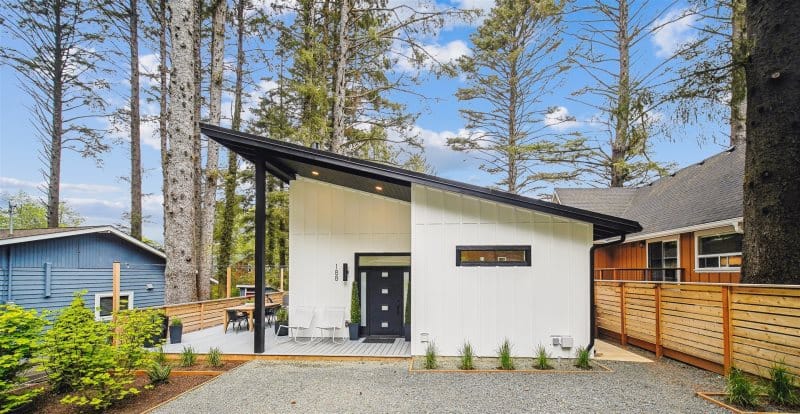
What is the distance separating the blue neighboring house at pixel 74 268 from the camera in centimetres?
851

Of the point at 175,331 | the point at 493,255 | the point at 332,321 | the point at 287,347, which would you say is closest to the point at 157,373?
the point at 287,347

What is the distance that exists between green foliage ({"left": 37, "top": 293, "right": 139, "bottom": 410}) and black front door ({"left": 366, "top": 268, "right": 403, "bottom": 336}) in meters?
4.62

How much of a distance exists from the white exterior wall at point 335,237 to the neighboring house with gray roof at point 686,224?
540cm

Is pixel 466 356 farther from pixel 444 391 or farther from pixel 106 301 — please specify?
pixel 106 301

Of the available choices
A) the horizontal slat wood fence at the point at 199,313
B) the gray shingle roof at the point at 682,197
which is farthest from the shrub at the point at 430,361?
the gray shingle roof at the point at 682,197

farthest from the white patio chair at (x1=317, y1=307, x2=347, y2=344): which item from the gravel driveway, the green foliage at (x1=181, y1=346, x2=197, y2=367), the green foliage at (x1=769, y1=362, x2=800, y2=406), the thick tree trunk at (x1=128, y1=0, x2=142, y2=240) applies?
the thick tree trunk at (x1=128, y1=0, x2=142, y2=240)

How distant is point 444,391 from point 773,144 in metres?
5.60

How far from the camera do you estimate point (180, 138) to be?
8891 mm

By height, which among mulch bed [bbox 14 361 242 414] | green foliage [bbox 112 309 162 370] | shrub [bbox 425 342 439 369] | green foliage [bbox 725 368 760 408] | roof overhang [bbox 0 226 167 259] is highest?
roof overhang [bbox 0 226 167 259]

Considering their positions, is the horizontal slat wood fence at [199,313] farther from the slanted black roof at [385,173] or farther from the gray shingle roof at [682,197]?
the gray shingle roof at [682,197]

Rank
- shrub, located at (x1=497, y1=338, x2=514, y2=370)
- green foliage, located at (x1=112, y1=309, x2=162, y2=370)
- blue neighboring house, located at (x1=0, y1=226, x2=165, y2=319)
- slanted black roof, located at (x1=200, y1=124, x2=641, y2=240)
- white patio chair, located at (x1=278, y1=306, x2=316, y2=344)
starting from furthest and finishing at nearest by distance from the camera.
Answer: white patio chair, located at (x1=278, y1=306, x2=316, y2=344) → blue neighboring house, located at (x1=0, y1=226, x2=165, y2=319) → slanted black roof, located at (x1=200, y1=124, x2=641, y2=240) → shrub, located at (x1=497, y1=338, x2=514, y2=370) → green foliage, located at (x1=112, y1=309, x2=162, y2=370)

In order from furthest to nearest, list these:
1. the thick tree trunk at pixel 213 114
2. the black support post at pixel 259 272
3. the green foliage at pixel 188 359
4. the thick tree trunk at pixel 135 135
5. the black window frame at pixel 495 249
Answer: the thick tree trunk at pixel 135 135, the thick tree trunk at pixel 213 114, the black support post at pixel 259 272, the black window frame at pixel 495 249, the green foliage at pixel 188 359

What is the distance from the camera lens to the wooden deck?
726cm

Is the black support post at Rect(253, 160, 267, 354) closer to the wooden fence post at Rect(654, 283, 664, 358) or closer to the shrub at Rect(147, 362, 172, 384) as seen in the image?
the shrub at Rect(147, 362, 172, 384)
